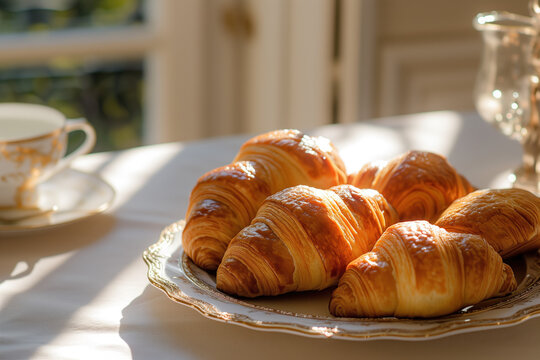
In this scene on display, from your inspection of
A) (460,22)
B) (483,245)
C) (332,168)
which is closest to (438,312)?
(483,245)

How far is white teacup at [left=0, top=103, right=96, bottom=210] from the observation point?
706 millimetres

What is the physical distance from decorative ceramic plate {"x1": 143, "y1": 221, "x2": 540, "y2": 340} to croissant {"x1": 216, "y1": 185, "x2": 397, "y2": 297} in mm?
13

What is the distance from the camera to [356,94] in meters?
1.92

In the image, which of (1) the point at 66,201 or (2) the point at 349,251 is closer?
(2) the point at 349,251

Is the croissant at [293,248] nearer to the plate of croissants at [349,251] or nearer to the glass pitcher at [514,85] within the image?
the plate of croissants at [349,251]

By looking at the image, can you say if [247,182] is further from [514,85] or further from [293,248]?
[514,85]

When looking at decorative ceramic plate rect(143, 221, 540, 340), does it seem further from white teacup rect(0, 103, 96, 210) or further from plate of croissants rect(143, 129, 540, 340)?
white teacup rect(0, 103, 96, 210)

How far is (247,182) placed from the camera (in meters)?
0.59

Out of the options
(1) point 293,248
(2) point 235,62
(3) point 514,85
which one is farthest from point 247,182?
(2) point 235,62

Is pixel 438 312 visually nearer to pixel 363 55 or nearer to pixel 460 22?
pixel 363 55

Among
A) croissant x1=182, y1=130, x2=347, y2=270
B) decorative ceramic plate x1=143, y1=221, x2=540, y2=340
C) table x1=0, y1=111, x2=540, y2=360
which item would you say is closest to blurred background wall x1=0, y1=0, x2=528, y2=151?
table x1=0, y1=111, x2=540, y2=360

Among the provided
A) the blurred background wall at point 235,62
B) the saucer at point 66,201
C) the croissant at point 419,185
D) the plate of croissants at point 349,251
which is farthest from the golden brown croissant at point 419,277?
the blurred background wall at point 235,62

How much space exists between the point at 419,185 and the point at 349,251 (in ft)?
0.37

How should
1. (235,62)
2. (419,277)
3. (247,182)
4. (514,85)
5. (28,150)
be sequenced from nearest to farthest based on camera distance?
(419,277), (247,182), (28,150), (514,85), (235,62)
